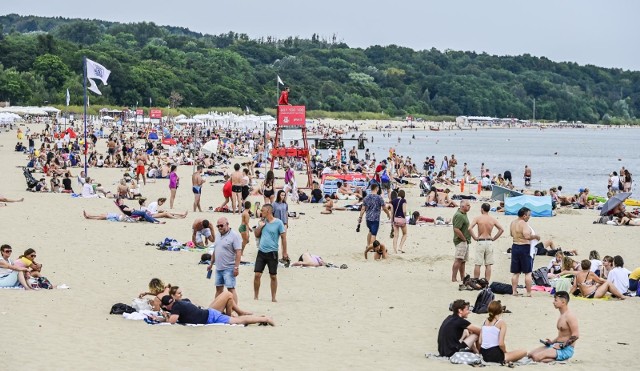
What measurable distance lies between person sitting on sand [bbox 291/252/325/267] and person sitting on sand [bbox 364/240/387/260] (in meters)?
1.15

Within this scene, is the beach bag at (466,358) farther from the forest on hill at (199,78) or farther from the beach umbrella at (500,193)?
the forest on hill at (199,78)

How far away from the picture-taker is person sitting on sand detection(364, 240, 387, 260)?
1655cm

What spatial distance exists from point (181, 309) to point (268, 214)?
6.26 feet

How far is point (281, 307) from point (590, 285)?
439 centimetres

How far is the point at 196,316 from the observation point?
1056 centimetres

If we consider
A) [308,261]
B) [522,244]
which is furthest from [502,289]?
[308,261]

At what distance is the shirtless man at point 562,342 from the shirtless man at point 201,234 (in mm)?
7754

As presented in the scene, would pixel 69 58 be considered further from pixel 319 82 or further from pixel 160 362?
pixel 160 362

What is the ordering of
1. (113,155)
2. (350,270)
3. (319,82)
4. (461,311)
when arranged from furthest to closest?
(319,82)
(113,155)
(350,270)
(461,311)

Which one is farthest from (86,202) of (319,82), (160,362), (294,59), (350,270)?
(294,59)

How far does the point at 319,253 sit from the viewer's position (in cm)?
1728

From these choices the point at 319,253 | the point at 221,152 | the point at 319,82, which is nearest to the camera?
the point at 319,253

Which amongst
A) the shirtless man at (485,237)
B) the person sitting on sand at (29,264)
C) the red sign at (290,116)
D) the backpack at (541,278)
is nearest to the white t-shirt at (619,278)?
the backpack at (541,278)

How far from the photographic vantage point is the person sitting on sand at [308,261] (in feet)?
50.9
